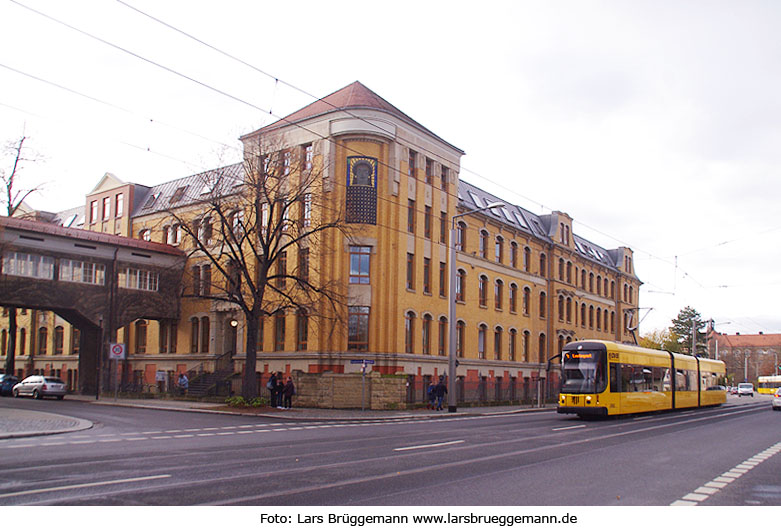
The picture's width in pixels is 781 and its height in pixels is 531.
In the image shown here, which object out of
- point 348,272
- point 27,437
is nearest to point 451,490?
point 27,437

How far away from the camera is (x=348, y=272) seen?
38.2 meters

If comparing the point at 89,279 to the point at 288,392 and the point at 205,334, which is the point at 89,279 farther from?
the point at 288,392

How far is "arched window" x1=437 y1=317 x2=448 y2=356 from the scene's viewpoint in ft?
140

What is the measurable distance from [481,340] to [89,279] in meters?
25.5

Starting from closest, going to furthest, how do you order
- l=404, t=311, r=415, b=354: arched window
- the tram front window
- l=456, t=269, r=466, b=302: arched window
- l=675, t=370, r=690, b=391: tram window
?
1. the tram front window
2. l=675, t=370, r=690, b=391: tram window
3. l=404, t=311, r=415, b=354: arched window
4. l=456, t=269, r=466, b=302: arched window

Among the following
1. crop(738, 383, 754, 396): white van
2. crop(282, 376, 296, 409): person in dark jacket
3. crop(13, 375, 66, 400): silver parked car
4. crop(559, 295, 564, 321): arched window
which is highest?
crop(559, 295, 564, 321): arched window

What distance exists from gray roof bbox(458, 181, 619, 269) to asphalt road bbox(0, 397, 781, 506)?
2630 centimetres

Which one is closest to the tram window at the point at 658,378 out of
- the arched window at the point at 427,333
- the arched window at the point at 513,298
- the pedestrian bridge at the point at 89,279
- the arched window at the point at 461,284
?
the arched window at the point at 427,333

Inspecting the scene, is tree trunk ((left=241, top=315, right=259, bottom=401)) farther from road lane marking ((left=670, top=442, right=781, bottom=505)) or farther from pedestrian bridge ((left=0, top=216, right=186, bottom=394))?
road lane marking ((left=670, top=442, right=781, bottom=505))

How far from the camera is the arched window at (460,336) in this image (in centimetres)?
4475

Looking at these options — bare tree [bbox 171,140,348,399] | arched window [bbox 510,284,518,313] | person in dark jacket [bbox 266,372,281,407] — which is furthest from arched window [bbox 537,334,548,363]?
person in dark jacket [bbox 266,372,281,407]

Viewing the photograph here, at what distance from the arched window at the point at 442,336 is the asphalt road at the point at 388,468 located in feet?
72.2

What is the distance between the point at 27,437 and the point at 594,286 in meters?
56.2
